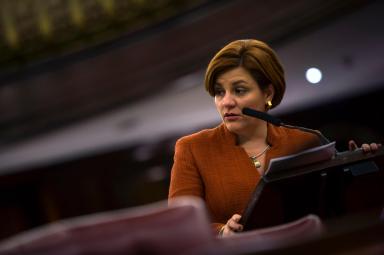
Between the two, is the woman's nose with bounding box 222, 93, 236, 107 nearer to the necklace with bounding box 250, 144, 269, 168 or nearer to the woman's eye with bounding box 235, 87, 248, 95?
the woman's eye with bounding box 235, 87, 248, 95

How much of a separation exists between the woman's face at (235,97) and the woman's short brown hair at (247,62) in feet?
0.04

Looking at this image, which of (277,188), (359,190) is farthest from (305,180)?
(359,190)

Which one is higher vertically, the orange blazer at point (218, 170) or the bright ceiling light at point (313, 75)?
the orange blazer at point (218, 170)

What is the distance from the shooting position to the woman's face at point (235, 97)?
1.49 m

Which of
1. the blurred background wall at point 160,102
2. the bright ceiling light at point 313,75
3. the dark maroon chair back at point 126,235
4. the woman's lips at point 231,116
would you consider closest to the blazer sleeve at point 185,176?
the woman's lips at point 231,116

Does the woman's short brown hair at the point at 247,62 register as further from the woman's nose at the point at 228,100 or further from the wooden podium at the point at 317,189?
the wooden podium at the point at 317,189

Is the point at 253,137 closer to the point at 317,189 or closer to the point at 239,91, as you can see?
the point at 239,91

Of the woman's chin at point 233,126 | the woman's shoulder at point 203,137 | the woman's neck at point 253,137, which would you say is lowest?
the woman's neck at point 253,137

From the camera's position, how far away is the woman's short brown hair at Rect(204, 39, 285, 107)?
58.2 inches

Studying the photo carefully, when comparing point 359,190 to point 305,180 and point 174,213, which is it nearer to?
point 305,180

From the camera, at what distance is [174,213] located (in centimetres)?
67

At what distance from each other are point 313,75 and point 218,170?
5.63 feet

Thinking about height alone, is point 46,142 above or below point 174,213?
below

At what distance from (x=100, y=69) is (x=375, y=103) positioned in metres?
1.27
